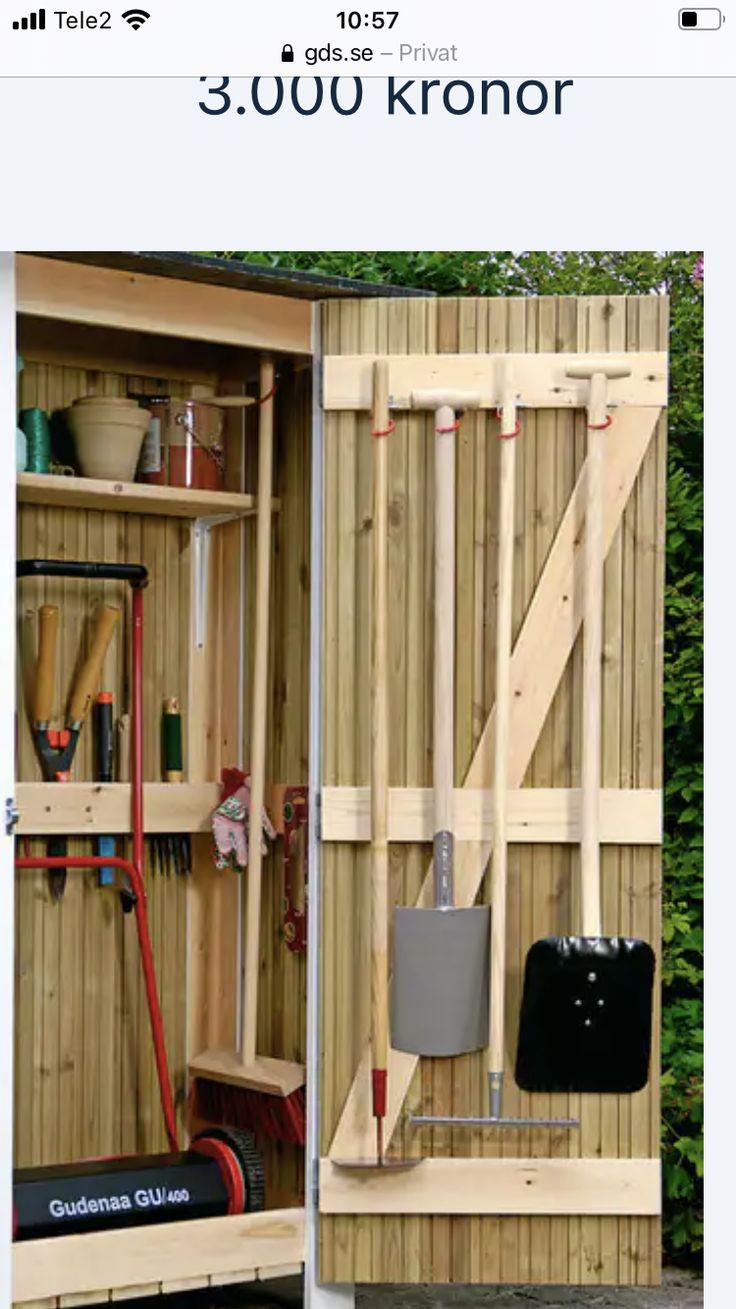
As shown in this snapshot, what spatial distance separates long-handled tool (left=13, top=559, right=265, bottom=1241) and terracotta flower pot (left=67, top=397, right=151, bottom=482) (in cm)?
24

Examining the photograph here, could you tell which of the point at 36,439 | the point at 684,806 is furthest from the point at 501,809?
the point at 684,806

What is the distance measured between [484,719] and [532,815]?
23 cm

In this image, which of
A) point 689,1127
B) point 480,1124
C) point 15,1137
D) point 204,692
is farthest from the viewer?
point 689,1127

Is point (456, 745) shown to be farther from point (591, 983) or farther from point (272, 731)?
point (272, 731)

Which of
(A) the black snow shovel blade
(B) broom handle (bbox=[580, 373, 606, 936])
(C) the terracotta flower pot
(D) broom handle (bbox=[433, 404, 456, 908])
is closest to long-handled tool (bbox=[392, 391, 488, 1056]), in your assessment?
(D) broom handle (bbox=[433, 404, 456, 908])

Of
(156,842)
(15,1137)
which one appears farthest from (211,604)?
(15,1137)

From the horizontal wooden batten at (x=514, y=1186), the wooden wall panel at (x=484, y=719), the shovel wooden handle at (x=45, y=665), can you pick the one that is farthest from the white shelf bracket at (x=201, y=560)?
the horizontal wooden batten at (x=514, y=1186)

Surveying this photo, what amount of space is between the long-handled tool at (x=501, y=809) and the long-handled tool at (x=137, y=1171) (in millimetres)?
547

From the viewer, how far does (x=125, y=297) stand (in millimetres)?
4219

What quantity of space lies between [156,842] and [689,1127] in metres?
1.78

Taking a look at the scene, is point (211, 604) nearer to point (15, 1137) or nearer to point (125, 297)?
point (125, 297)

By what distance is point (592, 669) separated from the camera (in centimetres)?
412
